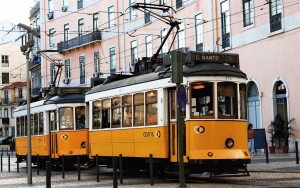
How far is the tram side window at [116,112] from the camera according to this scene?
19.7 meters

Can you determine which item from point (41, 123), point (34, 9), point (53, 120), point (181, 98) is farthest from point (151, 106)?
point (34, 9)

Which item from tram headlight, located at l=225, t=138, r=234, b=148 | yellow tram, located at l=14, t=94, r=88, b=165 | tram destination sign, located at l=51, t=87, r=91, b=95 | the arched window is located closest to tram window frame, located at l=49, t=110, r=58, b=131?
yellow tram, located at l=14, t=94, r=88, b=165

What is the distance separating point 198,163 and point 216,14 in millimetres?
20761

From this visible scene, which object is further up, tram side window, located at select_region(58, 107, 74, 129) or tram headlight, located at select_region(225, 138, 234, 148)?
tram side window, located at select_region(58, 107, 74, 129)

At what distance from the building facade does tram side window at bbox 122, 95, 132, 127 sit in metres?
2.48

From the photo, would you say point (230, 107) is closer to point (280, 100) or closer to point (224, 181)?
point (224, 181)

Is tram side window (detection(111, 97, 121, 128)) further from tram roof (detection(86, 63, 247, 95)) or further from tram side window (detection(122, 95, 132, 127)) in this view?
tram roof (detection(86, 63, 247, 95))

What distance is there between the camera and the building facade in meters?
30.1

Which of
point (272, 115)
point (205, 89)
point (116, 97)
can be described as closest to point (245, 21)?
point (272, 115)

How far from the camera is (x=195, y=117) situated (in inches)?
647

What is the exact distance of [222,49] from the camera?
115 ft

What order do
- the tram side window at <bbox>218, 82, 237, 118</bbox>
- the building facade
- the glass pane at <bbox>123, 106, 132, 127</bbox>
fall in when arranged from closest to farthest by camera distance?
the tram side window at <bbox>218, 82, 237, 118</bbox>
the glass pane at <bbox>123, 106, 132, 127</bbox>
the building facade

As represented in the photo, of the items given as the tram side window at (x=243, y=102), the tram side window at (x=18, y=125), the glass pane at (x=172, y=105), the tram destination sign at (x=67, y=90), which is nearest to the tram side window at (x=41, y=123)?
the tram destination sign at (x=67, y=90)

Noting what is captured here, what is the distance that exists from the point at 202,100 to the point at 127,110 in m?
3.27
